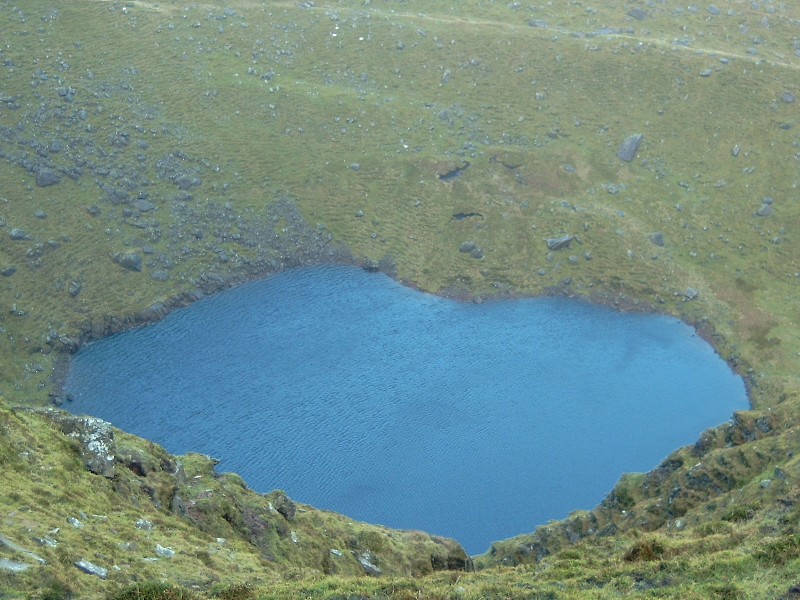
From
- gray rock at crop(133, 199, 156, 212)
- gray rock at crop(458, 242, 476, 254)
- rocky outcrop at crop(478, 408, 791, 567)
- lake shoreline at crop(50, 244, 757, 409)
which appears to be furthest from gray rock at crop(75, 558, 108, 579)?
gray rock at crop(458, 242, 476, 254)

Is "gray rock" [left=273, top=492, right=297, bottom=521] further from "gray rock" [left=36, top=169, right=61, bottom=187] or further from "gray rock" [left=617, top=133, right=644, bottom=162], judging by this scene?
"gray rock" [left=617, top=133, right=644, bottom=162]

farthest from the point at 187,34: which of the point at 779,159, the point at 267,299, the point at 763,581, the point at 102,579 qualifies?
the point at 763,581

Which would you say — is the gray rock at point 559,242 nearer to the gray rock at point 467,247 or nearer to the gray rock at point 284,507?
the gray rock at point 467,247

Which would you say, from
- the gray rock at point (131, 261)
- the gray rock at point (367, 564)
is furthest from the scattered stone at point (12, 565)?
the gray rock at point (131, 261)

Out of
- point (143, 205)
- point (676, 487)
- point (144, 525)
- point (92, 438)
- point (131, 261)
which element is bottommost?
point (144, 525)

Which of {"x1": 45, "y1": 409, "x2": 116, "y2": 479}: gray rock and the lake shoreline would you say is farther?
the lake shoreline

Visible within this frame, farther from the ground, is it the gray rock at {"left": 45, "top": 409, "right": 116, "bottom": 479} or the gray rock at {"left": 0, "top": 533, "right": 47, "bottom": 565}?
the gray rock at {"left": 45, "top": 409, "right": 116, "bottom": 479}

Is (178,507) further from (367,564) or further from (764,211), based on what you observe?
(764,211)

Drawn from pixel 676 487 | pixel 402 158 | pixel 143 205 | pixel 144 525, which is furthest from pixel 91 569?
pixel 402 158
